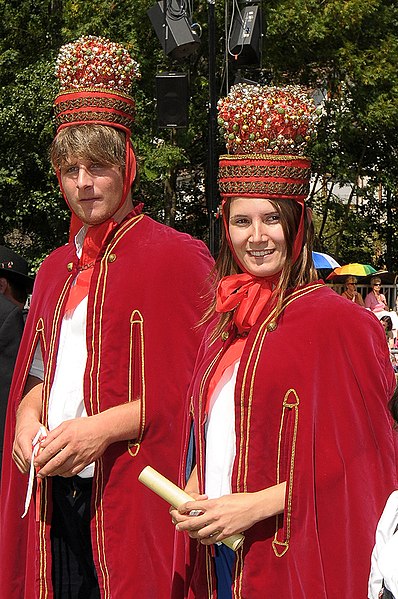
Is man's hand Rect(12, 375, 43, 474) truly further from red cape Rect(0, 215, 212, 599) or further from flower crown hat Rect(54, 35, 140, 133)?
flower crown hat Rect(54, 35, 140, 133)

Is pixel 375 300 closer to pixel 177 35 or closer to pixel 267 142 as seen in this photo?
pixel 177 35

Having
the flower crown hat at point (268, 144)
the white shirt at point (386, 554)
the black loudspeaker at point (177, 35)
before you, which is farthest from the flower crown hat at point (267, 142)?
the black loudspeaker at point (177, 35)

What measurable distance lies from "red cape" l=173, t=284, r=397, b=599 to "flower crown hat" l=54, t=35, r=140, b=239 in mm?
946

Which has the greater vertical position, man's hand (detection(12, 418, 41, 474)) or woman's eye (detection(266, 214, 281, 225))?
woman's eye (detection(266, 214, 281, 225))

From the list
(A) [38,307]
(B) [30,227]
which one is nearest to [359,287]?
(B) [30,227]

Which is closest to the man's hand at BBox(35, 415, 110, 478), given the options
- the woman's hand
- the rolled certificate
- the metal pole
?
→ the rolled certificate

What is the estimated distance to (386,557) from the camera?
2.32 meters

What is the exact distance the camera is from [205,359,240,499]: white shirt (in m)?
2.73

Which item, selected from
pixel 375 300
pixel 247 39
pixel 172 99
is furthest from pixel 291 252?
pixel 375 300

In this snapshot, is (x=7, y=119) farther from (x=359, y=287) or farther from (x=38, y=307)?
(x=38, y=307)

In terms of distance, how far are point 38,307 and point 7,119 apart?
12.3m

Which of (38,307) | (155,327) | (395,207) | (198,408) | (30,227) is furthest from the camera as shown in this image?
(395,207)

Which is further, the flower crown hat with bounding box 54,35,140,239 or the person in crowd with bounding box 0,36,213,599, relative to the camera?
the flower crown hat with bounding box 54,35,140,239

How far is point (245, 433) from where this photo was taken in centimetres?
266
